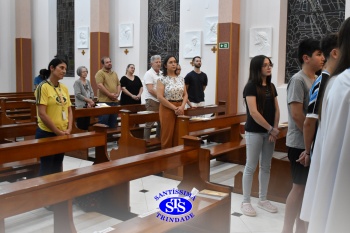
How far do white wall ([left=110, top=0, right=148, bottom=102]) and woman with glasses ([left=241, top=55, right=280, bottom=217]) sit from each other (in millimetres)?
8260

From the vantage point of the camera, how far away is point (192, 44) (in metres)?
10.8

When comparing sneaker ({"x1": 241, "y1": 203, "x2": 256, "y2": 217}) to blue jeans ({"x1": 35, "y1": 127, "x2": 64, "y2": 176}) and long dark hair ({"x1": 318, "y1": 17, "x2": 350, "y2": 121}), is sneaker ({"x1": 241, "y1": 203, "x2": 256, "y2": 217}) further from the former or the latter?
long dark hair ({"x1": 318, "y1": 17, "x2": 350, "y2": 121})

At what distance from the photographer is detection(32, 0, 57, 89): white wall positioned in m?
14.5

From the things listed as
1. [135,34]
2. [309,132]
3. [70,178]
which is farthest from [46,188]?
[135,34]

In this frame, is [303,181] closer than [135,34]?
Yes

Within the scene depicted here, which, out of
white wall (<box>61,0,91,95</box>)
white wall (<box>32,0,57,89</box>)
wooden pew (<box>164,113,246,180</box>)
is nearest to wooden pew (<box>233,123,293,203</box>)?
wooden pew (<box>164,113,246,180</box>)

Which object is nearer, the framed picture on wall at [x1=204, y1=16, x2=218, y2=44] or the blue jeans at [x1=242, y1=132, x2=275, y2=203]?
the blue jeans at [x1=242, y1=132, x2=275, y2=203]

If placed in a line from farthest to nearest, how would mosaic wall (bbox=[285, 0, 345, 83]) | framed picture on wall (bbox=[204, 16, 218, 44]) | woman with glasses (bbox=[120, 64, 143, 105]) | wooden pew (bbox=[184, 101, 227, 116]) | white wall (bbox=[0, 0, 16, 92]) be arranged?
white wall (bbox=[0, 0, 16, 92])
framed picture on wall (bbox=[204, 16, 218, 44])
mosaic wall (bbox=[285, 0, 345, 83])
woman with glasses (bbox=[120, 64, 143, 105])
wooden pew (bbox=[184, 101, 227, 116])

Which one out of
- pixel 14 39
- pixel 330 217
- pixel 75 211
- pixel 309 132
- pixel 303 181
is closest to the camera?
pixel 330 217

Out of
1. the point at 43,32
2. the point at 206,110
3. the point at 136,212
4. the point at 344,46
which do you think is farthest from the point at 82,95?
the point at 43,32

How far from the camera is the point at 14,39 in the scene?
1475 centimetres

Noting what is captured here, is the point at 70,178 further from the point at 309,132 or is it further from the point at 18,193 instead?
the point at 309,132

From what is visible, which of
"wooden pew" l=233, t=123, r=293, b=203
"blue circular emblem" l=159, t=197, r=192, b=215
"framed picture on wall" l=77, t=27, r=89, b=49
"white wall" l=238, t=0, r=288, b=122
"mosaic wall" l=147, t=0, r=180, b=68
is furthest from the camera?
"framed picture on wall" l=77, t=27, r=89, b=49

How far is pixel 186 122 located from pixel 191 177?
1932 mm
